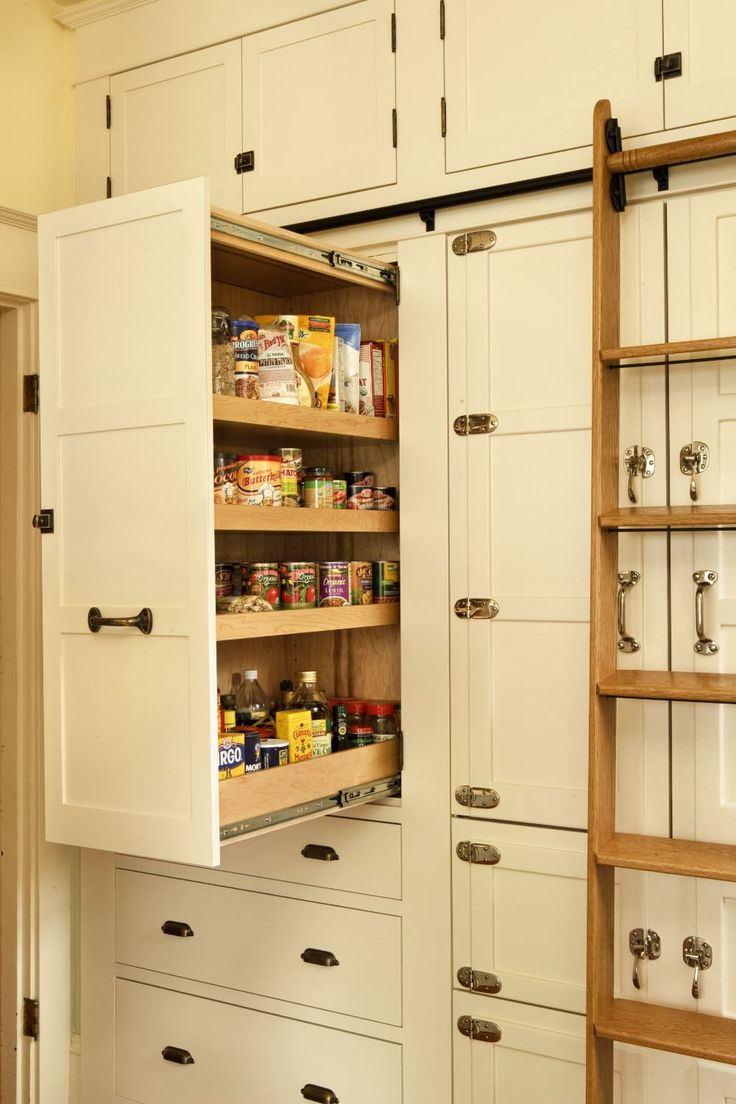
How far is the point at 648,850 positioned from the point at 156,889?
1.42 metres

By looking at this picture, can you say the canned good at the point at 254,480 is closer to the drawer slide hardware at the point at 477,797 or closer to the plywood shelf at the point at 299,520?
the plywood shelf at the point at 299,520

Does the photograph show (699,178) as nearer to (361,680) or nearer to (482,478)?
(482,478)

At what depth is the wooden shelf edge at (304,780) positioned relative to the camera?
2.06 m

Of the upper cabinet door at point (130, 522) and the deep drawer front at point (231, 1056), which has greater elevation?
the upper cabinet door at point (130, 522)

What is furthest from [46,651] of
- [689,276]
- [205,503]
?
[689,276]

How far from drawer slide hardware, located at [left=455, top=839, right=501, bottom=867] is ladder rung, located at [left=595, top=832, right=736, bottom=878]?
1.09 ft

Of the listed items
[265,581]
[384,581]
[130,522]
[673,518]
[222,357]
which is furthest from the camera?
[384,581]

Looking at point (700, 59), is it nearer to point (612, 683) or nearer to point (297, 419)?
point (297, 419)

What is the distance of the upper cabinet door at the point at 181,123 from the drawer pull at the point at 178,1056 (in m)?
2.17

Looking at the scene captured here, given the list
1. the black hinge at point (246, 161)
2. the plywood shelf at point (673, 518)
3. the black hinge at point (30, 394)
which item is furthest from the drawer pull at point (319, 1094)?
the black hinge at point (246, 161)

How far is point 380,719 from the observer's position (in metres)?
2.51

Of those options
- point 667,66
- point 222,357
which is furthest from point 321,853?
point 667,66

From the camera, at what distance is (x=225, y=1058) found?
2.67 meters

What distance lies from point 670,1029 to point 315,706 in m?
0.96
